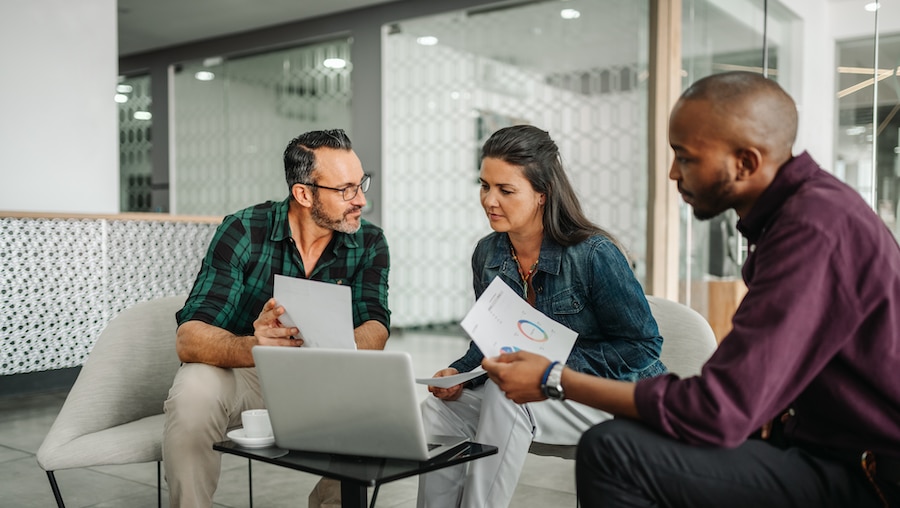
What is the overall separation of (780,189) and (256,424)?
992mm

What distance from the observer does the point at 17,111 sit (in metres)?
4.77

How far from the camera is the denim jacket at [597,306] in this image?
6.03ft

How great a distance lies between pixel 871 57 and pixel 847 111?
0.84ft

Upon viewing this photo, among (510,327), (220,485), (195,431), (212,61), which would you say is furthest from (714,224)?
(212,61)

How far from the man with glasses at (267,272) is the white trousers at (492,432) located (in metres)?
0.33

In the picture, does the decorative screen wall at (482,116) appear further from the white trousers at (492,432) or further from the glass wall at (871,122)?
the white trousers at (492,432)

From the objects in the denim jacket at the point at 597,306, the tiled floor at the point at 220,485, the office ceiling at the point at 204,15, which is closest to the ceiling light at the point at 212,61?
the office ceiling at the point at 204,15

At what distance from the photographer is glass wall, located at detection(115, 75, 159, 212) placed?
847 cm

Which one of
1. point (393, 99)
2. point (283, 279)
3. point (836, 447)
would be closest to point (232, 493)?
point (283, 279)

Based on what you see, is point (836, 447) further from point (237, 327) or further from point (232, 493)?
point (232, 493)

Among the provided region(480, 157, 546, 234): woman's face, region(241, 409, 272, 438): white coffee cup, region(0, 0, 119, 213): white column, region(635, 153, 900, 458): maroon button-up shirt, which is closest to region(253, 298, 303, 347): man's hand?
region(241, 409, 272, 438): white coffee cup

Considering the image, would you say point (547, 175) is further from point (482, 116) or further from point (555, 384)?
point (482, 116)

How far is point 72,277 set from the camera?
4020 mm

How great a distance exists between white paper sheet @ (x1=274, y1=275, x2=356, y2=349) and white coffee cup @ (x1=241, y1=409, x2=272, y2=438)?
0.69 ft
